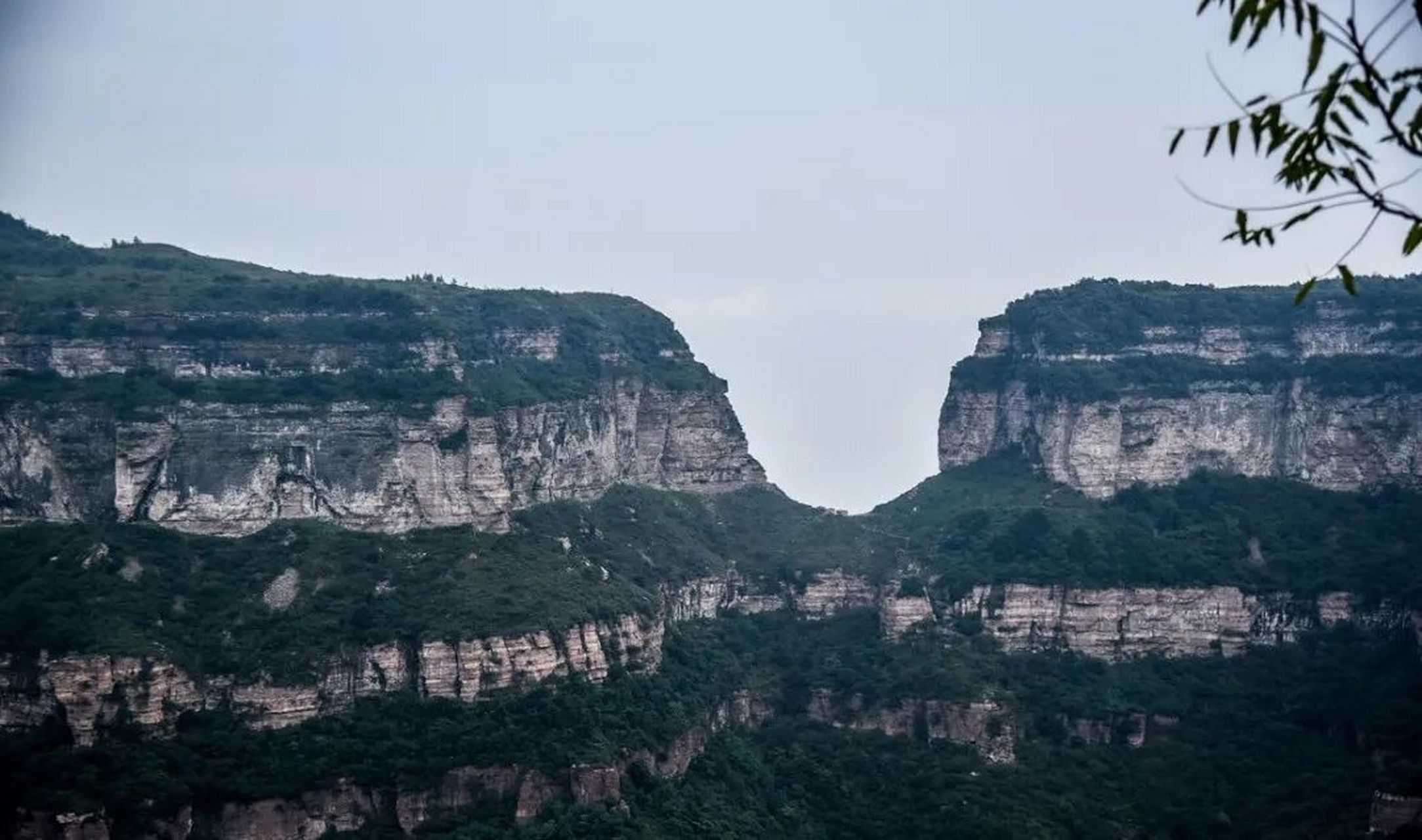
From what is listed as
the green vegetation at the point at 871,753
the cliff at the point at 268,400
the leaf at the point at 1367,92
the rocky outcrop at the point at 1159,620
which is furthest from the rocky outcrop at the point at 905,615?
the leaf at the point at 1367,92

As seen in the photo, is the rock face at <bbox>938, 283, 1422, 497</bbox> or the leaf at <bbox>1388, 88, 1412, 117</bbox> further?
the rock face at <bbox>938, 283, 1422, 497</bbox>

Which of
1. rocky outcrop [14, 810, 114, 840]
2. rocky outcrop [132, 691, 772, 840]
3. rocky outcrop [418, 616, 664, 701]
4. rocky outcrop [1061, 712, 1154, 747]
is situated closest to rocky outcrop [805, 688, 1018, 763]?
rocky outcrop [1061, 712, 1154, 747]

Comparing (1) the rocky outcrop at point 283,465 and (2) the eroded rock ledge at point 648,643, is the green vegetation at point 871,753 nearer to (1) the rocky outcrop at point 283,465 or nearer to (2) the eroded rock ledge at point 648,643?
(2) the eroded rock ledge at point 648,643

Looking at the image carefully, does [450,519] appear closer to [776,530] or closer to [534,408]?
[534,408]

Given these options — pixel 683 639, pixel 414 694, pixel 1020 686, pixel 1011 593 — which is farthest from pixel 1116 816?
pixel 414 694

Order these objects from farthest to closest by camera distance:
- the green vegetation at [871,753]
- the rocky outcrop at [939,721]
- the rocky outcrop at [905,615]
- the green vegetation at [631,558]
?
the rocky outcrop at [905,615]
the rocky outcrop at [939,721]
the green vegetation at [631,558]
the green vegetation at [871,753]

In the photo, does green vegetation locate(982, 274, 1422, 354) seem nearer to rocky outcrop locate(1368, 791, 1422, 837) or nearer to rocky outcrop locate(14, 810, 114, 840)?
rocky outcrop locate(1368, 791, 1422, 837)

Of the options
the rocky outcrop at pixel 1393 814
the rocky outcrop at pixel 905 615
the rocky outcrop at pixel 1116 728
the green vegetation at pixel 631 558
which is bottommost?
the rocky outcrop at pixel 1393 814

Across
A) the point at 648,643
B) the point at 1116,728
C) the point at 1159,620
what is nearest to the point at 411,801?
the point at 648,643
